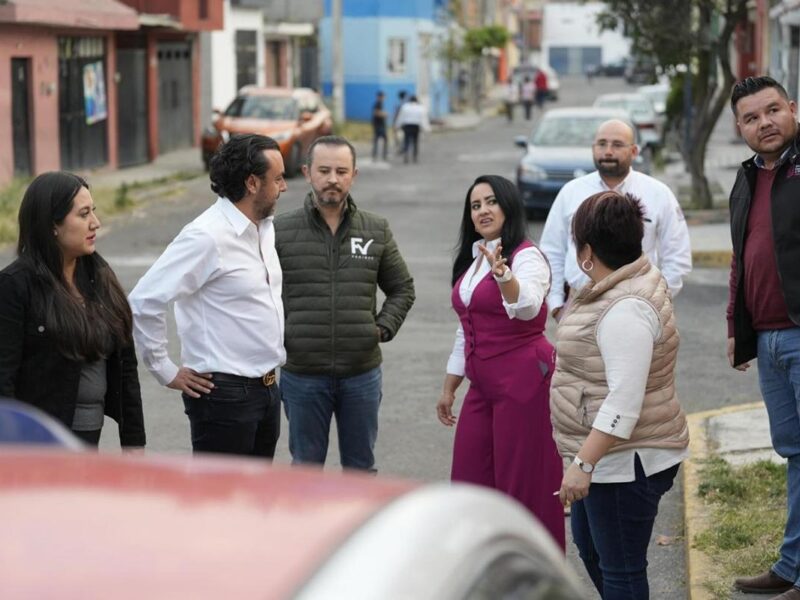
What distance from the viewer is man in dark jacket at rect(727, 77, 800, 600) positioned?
18.0 ft

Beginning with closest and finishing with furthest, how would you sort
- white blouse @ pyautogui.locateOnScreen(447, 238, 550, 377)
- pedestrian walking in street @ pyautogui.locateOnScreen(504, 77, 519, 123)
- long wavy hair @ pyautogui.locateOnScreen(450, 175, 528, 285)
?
white blouse @ pyautogui.locateOnScreen(447, 238, 550, 377) → long wavy hair @ pyautogui.locateOnScreen(450, 175, 528, 285) → pedestrian walking in street @ pyautogui.locateOnScreen(504, 77, 519, 123)

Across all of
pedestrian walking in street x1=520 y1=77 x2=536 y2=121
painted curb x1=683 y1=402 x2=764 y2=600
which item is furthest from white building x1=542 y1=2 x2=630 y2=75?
painted curb x1=683 y1=402 x2=764 y2=600

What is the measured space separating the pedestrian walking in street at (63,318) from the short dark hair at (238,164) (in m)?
0.60

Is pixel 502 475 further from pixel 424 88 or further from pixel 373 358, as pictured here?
pixel 424 88

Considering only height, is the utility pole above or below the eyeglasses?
above

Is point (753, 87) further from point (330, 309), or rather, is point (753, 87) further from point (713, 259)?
point (713, 259)

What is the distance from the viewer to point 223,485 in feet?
7.07

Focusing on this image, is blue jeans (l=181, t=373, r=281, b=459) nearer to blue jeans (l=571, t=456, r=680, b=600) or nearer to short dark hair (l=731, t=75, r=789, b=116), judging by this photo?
blue jeans (l=571, t=456, r=680, b=600)

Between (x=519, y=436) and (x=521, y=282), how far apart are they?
613 millimetres

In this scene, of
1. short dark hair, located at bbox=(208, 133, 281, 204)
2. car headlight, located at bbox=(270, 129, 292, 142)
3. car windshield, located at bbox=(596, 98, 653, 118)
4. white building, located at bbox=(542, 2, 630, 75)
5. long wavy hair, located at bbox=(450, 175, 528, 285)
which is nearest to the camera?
short dark hair, located at bbox=(208, 133, 281, 204)

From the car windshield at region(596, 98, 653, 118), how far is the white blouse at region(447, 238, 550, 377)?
30580 millimetres

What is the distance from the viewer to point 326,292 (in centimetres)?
627

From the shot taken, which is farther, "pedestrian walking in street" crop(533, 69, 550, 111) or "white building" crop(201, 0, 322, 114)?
"pedestrian walking in street" crop(533, 69, 550, 111)

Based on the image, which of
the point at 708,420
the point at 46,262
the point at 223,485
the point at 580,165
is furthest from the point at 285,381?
the point at 580,165
